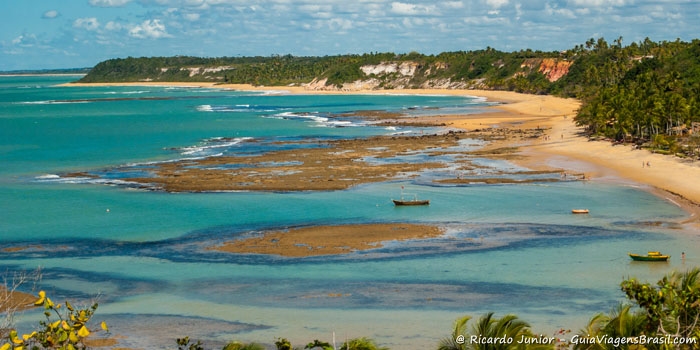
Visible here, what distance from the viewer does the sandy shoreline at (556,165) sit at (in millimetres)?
42031

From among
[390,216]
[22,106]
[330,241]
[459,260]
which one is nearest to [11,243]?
[330,241]

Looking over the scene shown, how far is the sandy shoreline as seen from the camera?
138ft

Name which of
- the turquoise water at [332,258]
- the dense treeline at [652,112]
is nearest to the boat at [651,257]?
the turquoise water at [332,258]

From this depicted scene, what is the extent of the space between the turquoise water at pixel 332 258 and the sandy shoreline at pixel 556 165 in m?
1.69

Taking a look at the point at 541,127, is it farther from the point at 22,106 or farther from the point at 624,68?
the point at 22,106


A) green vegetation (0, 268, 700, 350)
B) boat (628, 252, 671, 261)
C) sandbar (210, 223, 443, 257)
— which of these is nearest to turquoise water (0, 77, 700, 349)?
boat (628, 252, 671, 261)

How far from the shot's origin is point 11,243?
145 ft

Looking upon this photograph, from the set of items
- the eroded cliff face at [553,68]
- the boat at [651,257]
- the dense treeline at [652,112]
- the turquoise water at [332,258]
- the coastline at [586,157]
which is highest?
the eroded cliff face at [553,68]

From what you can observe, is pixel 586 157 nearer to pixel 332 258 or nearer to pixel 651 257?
pixel 651 257

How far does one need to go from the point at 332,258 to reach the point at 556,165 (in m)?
34.2

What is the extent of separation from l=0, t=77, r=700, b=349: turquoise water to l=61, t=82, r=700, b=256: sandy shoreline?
1692 mm

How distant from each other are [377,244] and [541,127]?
2550 inches

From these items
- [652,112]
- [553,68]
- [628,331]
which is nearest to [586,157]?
[652,112]

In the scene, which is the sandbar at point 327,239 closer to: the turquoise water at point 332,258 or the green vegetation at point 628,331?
the turquoise water at point 332,258
